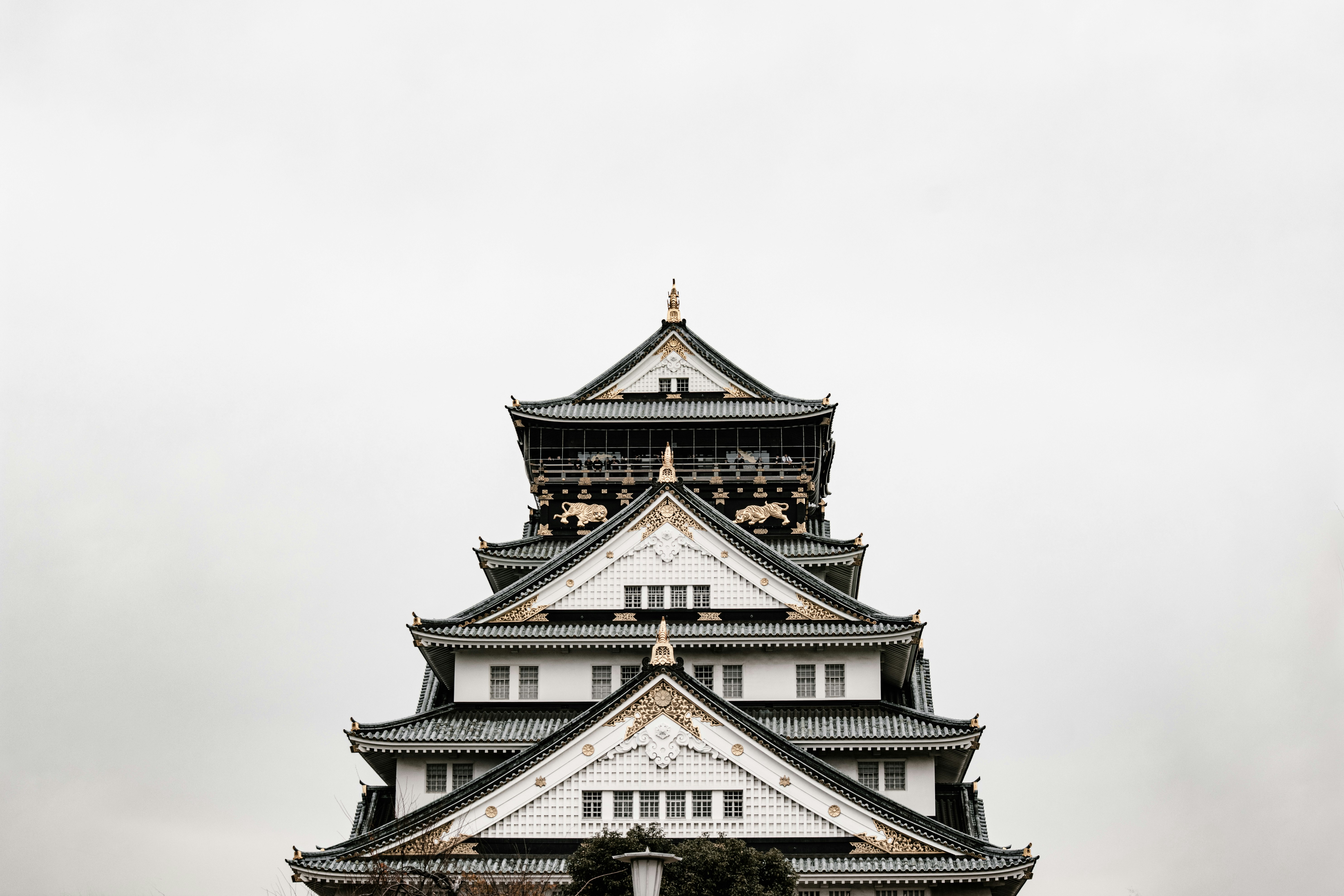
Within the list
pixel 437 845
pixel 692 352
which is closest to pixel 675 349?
pixel 692 352

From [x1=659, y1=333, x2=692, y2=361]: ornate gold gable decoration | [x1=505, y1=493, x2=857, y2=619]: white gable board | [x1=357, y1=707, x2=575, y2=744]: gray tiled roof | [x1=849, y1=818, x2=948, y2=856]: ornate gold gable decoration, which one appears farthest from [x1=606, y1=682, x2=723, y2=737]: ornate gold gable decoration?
[x1=659, y1=333, x2=692, y2=361]: ornate gold gable decoration

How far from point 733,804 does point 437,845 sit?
769cm

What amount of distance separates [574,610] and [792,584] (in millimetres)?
6827

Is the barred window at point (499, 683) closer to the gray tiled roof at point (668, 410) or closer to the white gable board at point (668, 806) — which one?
the white gable board at point (668, 806)

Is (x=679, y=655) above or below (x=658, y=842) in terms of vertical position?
above

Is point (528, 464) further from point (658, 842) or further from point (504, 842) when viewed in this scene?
point (658, 842)

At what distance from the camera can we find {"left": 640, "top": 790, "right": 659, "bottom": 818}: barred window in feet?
128

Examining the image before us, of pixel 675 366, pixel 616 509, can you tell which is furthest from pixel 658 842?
pixel 675 366

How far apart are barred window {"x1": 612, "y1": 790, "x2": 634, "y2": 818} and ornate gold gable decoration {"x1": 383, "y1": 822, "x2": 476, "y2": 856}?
3726 mm

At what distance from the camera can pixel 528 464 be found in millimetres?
56969

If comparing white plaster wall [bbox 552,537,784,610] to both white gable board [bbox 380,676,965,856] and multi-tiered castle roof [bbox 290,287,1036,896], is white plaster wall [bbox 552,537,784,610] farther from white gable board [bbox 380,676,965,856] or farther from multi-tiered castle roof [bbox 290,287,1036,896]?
white gable board [bbox 380,676,965,856]

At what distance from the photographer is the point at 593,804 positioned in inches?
1540

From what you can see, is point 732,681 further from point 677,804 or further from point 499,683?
point 499,683

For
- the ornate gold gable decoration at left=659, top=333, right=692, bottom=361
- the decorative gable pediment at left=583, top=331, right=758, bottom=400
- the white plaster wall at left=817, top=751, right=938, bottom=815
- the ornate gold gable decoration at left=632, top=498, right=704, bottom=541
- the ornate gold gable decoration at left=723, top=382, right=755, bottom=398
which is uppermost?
the ornate gold gable decoration at left=659, top=333, right=692, bottom=361
